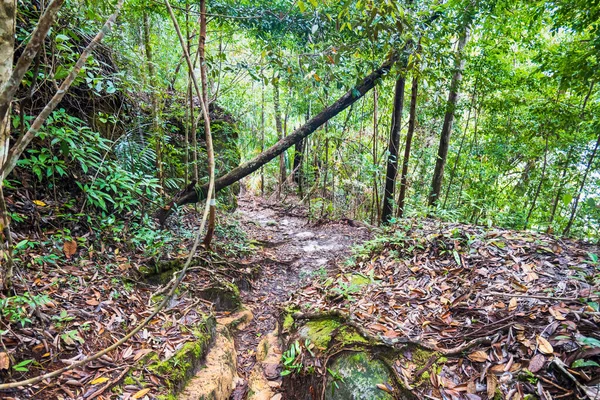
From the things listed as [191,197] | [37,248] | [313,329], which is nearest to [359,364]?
[313,329]

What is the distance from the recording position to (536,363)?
1.92 m

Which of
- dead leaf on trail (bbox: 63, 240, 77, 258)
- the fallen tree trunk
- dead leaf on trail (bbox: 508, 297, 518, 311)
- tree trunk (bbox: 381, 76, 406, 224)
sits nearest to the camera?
dead leaf on trail (bbox: 508, 297, 518, 311)

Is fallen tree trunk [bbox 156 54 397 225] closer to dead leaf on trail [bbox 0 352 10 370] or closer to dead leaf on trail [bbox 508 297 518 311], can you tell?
dead leaf on trail [bbox 0 352 10 370]

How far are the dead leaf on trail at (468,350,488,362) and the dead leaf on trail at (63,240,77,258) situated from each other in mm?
4090

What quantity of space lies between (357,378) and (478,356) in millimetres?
945

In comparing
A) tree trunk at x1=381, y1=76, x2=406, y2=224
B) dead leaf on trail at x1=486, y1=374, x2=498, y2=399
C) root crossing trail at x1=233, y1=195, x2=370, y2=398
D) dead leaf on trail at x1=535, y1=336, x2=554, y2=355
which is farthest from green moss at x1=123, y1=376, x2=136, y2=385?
tree trunk at x1=381, y1=76, x2=406, y2=224

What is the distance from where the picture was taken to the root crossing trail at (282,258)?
13.8ft

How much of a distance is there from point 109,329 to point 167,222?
2.75 meters

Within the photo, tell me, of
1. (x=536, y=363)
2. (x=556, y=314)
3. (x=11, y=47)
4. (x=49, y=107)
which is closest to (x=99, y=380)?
(x=49, y=107)

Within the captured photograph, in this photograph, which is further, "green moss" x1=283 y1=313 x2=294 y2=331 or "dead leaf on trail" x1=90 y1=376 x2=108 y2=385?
"green moss" x1=283 y1=313 x2=294 y2=331

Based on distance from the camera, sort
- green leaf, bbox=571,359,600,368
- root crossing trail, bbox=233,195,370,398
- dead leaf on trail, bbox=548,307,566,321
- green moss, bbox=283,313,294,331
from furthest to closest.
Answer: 1. root crossing trail, bbox=233,195,370,398
2. green moss, bbox=283,313,294,331
3. dead leaf on trail, bbox=548,307,566,321
4. green leaf, bbox=571,359,600,368

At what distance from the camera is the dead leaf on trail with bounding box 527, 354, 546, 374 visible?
189 cm

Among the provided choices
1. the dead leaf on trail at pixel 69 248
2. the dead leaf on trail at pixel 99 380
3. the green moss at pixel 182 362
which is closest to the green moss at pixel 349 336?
the green moss at pixel 182 362

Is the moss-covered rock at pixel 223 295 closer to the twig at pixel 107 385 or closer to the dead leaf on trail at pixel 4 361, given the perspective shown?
the twig at pixel 107 385
